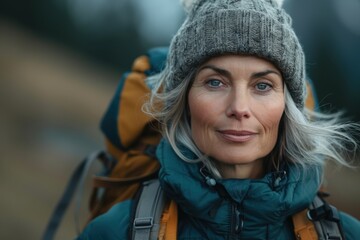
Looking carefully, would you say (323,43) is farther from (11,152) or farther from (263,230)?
(263,230)

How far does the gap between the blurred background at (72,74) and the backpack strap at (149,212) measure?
4.71 meters

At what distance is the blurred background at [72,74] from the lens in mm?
9172

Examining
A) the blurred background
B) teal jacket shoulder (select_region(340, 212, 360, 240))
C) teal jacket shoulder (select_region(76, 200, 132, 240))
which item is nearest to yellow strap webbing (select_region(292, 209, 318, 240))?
teal jacket shoulder (select_region(340, 212, 360, 240))

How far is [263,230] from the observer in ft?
8.35

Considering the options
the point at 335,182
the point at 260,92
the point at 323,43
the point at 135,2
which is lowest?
the point at 335,182

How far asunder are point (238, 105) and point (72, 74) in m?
12.5

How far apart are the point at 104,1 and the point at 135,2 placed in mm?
939

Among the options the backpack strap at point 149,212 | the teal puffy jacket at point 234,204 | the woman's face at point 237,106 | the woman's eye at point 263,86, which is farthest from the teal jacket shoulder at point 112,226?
the woman's eye at point 263,86

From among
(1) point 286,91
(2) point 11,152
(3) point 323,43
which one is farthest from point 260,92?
(3) point 323,43

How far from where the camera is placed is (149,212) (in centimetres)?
255

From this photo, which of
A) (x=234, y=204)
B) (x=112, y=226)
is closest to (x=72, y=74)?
(x=112, y=226)

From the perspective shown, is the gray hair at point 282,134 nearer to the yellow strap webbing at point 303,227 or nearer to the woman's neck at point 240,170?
the woman's neck at point 240,170

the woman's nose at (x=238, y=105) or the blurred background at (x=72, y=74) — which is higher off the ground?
the woman's nose at (x=238, y=105)

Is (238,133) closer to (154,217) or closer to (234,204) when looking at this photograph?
(234,204)
